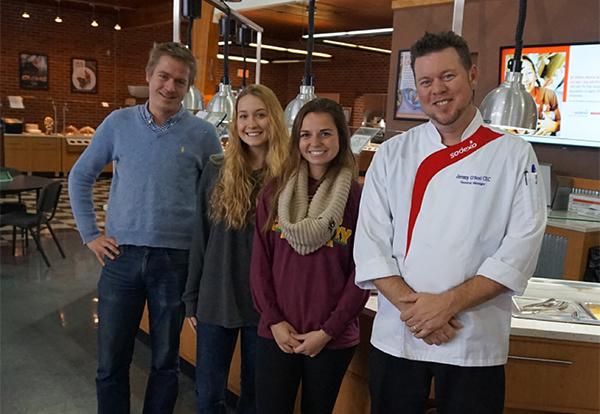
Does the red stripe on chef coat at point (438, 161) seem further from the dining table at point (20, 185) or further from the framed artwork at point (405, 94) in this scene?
the framed artwork at point (405, 94)

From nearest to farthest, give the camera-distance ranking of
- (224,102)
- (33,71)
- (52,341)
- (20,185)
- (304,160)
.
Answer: (304,160), (224,102), (52,341), (20,185), (33,71)

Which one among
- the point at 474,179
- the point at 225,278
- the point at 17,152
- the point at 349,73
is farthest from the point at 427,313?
the point at 349,73

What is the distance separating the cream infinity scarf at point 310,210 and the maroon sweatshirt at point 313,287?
0.13 ft

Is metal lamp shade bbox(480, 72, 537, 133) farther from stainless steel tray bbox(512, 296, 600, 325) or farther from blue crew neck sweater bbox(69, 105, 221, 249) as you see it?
blue crew neck sweater bbox(69, 105, 221, 249)

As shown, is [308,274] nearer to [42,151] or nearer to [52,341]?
[52,341]

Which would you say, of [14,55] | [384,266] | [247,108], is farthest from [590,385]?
[14,55]

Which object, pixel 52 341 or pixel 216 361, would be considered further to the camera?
pixel 52 341

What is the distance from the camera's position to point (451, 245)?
1.49 meters

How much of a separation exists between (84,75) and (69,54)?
1.72 ft

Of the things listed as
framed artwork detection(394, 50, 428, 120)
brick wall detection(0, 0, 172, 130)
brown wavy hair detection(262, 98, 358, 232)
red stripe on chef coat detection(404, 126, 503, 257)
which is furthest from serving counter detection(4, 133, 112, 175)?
red stripe on chef coat detection(404, 126, 503, 257)

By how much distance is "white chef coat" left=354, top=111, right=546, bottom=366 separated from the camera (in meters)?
1.46

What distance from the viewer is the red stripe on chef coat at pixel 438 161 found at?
1531mm

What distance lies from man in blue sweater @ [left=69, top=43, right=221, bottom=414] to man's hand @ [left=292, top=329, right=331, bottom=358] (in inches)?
26.2

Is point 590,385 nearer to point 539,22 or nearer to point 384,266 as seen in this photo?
point 384,266
